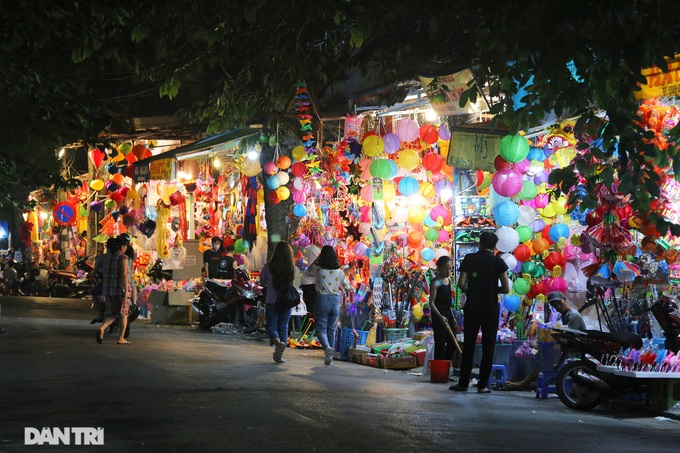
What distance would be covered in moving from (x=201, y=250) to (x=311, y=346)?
9.99 meters

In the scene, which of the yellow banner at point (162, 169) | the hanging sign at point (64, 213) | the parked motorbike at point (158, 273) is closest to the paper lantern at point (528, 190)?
the yellow banner at point (162, 169)

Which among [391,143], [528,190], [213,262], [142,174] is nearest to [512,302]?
[528,190]

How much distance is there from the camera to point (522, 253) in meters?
15.8

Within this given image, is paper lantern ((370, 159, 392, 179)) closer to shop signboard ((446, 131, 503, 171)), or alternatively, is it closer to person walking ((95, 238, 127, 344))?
shop signboard ((446, 131, 503, 171))

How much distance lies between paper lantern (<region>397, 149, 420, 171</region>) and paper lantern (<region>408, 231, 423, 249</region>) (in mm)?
1329

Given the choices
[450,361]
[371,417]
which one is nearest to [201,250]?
[450,361]

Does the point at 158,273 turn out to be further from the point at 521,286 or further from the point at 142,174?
the point at 521,286

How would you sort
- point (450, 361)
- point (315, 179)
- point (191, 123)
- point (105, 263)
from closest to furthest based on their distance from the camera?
point (450, 361), point (105, 263), point (315, 179), point (191, 123)

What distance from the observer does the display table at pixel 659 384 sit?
11320 millimetres

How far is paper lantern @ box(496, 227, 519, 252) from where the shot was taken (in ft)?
50.7

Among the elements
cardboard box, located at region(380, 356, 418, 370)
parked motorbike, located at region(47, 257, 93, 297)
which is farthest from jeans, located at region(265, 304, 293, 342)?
parked motorbike, located at region(47, 257, 93, 297)

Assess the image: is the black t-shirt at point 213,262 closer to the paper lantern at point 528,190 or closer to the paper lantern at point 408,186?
the paper lantern at point 408,186

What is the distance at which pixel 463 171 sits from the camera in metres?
18.6

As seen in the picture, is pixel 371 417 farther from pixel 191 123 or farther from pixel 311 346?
pixel 191 123
